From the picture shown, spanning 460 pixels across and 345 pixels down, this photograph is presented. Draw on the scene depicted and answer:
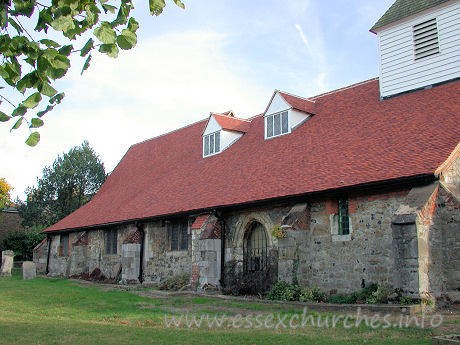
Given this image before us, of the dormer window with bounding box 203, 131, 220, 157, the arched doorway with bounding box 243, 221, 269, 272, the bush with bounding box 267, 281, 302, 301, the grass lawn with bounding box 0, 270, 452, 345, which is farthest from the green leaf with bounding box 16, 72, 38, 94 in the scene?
the dormer window with bounding box 203, 131, 220, 157

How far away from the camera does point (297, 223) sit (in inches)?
573

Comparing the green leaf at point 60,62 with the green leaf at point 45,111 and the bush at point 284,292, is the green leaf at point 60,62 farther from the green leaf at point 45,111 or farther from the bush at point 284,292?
the bush at point 284,292

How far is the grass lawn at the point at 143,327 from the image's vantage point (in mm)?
8523

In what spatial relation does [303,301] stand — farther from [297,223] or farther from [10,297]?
[10,297]

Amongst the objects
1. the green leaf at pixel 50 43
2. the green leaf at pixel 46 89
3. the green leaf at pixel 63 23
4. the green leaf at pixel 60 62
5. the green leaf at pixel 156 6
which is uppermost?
the green leaf at pixel 156 6

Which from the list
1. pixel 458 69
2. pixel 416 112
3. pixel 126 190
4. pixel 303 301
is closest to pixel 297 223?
pixel 303 301

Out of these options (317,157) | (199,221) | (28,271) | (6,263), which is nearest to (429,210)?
(317,157)

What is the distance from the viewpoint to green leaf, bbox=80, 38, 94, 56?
501 centimetres

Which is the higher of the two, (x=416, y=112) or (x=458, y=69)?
(x=458, y=69)

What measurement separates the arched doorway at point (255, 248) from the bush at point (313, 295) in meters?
2.74

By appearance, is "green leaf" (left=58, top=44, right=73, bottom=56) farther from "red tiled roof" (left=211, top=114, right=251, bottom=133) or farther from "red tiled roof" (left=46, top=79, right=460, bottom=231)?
"red tiled roof" (left=211, top=114, right=251, bottom=133)

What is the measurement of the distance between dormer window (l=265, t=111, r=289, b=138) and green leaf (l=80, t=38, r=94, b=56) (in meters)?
15.5

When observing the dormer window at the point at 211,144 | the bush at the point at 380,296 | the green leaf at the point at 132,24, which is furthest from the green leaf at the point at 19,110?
the dormer window at the point at 211,144

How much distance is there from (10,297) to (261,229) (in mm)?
9059
